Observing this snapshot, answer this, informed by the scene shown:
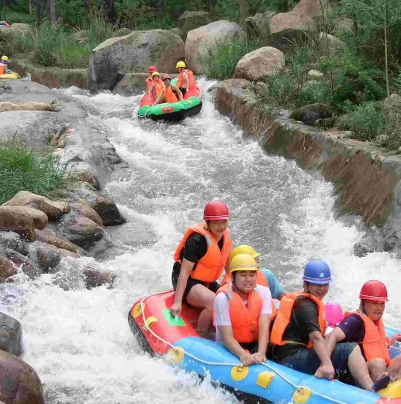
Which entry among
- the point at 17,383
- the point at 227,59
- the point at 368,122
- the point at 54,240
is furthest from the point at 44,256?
the point at 227,59

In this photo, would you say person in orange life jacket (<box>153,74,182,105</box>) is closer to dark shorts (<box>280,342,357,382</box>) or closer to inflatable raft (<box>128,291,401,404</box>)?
inflatable raft (<box>128,291,401,404</box>)

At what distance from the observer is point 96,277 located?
7250 millimetres

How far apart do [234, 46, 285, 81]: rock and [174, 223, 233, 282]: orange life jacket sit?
9066 mm

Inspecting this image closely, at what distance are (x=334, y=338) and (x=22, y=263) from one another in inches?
130

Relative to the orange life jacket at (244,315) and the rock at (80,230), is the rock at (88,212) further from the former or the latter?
the orange life jacket at (244,315)

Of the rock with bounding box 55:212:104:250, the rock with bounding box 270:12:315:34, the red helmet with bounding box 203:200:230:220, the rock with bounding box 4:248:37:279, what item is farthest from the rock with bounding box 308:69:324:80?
the red helmet with bounding box 203:200:230:220

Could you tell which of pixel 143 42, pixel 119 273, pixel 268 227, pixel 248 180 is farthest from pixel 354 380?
pixel 143 42

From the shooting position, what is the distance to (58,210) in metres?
8.26

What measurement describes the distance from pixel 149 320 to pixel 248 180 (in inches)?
204

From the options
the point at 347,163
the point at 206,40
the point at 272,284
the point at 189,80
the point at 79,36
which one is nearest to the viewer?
the point at 272,284

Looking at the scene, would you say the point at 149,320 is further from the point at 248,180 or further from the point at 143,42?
the point at 143,42

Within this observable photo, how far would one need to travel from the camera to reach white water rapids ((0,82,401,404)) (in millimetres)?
5328

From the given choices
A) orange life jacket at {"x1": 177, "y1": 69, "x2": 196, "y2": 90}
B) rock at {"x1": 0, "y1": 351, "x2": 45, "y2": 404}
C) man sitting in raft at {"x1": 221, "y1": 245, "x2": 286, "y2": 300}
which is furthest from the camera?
orange life jacket at {"x1": 177, "y1": 69, "x2": 196, "y2": 90}

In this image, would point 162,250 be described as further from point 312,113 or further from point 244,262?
point 312,113
